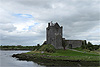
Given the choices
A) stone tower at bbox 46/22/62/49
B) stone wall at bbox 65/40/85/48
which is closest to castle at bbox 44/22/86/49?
stone tower at bbox 46/22/62/49

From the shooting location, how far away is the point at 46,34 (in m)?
56.4

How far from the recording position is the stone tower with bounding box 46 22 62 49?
5353 cm

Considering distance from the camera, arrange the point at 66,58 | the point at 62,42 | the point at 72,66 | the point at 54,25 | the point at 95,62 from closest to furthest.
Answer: the point at 72,66 < the point at 95,62 < the point at 66,58 < the point at 54,25 < the point at 62,42

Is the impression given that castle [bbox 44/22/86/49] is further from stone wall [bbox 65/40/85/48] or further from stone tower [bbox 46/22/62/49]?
stone wall [bbox 65/40/85/48]

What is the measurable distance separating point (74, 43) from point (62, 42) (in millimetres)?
5699

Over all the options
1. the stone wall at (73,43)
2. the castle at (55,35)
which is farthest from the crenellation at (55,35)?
the stone wall at (73,43)

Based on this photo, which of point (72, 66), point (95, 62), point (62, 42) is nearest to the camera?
point (72, 66)

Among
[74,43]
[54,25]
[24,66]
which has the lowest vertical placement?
[24,66]

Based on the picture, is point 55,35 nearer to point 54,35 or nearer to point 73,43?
point 54,35

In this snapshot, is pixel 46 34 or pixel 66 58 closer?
pixel 66 58

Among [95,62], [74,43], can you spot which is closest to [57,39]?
[74,43]

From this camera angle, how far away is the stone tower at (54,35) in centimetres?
5353

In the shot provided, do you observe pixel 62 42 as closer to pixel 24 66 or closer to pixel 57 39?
pixel 57 39

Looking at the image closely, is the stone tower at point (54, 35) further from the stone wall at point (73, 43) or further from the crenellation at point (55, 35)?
the stone wall at point (73, 43)
